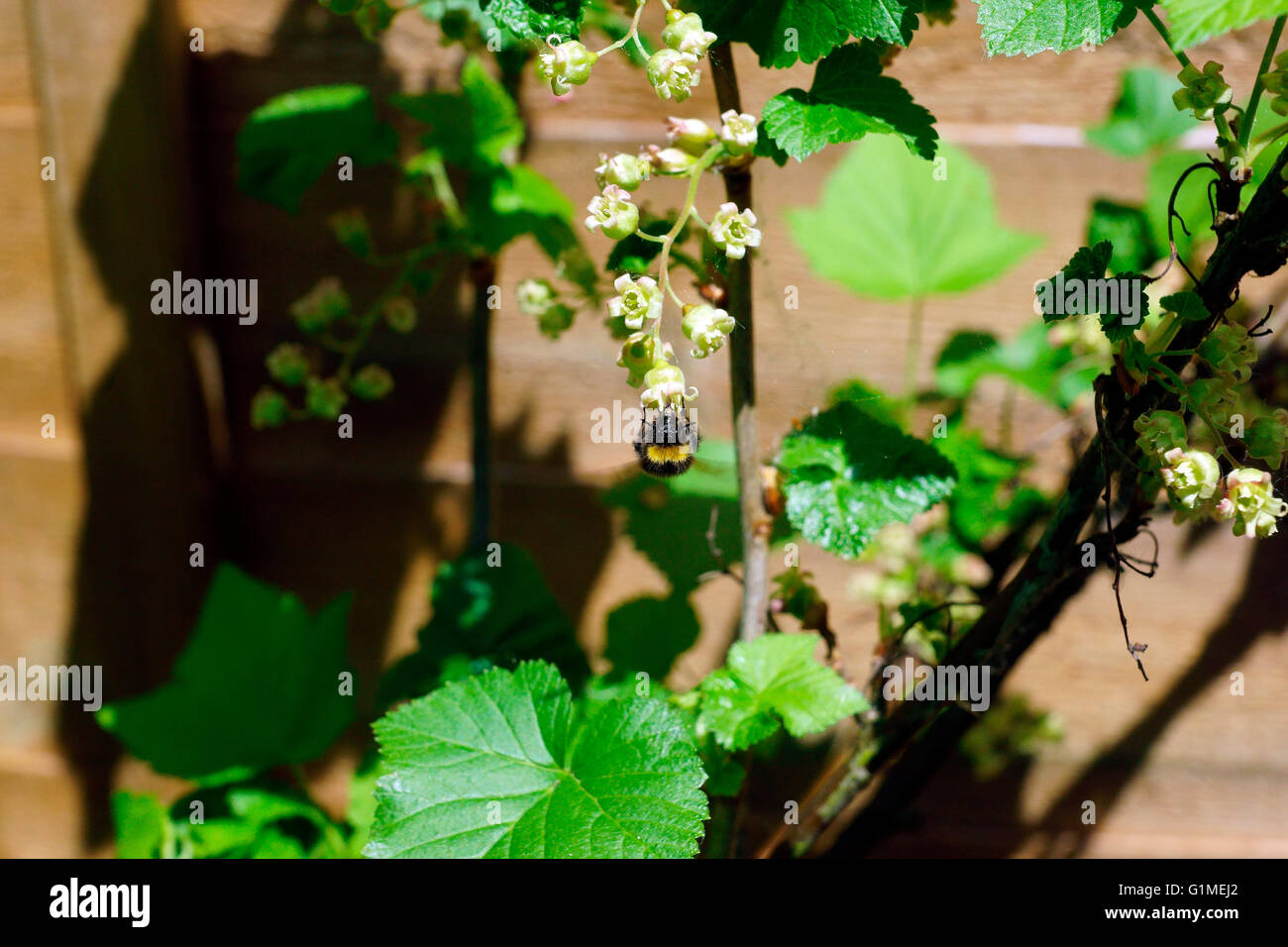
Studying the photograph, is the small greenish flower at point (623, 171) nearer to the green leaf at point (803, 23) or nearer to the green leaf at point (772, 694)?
the green leaf at point (803, 23)

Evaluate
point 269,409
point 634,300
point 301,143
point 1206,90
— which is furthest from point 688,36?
point 269,409

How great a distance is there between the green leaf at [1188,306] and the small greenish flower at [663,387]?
220 mm

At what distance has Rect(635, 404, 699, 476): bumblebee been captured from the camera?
19.9 inches

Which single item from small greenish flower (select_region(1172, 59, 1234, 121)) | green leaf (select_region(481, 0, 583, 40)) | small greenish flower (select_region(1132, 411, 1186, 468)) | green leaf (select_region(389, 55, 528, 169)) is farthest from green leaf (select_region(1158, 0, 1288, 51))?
green leaf (select_region(389, 55, 528, 169))

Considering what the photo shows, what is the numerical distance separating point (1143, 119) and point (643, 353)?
636 millimetres

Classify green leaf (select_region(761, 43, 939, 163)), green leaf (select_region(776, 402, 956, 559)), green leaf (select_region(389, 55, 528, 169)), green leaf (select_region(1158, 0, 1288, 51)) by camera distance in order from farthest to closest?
green leaf (select_region(389, 55, 528, 169)) < green leaf (select_region(776, 402, 956, 559)) < green leaf (select_region(761, 43, 939, 163)) < green leaf (select_region(1158, 0, 1288, 51))

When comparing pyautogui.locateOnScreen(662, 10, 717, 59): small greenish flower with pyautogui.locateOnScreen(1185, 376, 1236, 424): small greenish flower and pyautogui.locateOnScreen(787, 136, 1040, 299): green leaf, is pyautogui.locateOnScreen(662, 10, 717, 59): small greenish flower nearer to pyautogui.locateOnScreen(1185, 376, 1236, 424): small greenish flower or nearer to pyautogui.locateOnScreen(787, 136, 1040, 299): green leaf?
pyautogui.locateOnScreen(1185, 376, 1236, 424): small greenish flower

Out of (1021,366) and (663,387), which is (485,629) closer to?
(663,387)

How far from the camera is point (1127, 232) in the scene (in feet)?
2.57

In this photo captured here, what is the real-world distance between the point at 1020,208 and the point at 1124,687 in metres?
0.53

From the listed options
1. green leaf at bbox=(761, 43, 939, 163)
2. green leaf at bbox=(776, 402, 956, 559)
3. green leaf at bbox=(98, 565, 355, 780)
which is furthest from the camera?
green leaf at bbox=(98, 565, 355, 780)

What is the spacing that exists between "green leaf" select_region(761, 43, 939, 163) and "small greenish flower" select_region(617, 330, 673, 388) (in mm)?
113

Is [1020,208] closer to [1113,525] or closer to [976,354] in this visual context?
[976,354]
